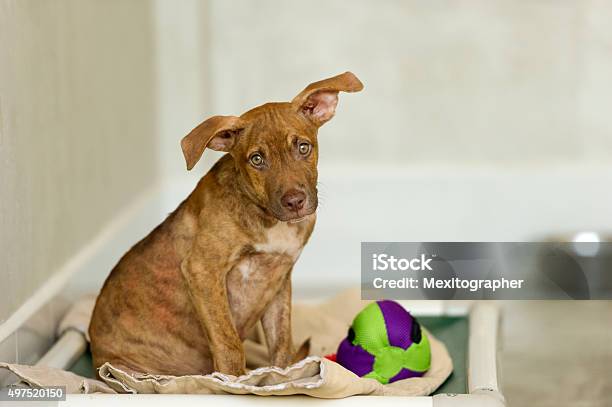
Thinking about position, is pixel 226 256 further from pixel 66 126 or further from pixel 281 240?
pixel 66 126

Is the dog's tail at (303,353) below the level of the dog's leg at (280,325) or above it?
below

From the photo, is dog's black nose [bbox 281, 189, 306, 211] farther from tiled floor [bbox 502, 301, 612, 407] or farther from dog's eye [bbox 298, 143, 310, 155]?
tiled floor [bbox 502, 301, 612, 407]

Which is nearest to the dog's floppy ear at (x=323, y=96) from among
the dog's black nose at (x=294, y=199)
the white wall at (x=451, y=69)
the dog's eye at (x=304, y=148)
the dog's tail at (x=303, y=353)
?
the dog's eye at (x=304, y=148)

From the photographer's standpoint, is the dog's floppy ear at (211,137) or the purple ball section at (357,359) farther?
the purple ball section at (357,359)

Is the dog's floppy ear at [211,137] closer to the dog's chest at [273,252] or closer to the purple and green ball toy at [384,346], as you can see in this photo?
the dog's chest at [273,252]

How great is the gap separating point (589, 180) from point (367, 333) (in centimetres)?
237

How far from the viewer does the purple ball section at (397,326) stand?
2.37 metres

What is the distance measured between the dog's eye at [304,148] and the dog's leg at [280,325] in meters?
0.40

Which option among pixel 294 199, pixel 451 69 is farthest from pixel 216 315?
pixel 451 69

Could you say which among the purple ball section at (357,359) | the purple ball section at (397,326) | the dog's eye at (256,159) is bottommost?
the purple ball section at (357,359)

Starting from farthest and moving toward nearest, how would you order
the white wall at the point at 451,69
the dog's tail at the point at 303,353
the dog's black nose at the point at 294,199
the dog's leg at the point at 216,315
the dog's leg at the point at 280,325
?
the white wall at the point at 451,69 < the dog's tail at the point at 303,353 < the dog's leg at the point at 280,325 < the dog's leg at the point at 216,315 < the dog's black nose at the point at 294,199

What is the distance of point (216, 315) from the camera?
2.13 m

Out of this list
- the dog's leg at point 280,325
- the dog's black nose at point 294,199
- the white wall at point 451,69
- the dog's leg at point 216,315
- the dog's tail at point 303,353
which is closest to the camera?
the dog's black nose at point 294,199

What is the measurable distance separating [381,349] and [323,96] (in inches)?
26.2
